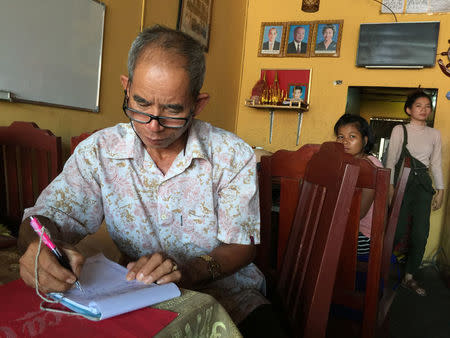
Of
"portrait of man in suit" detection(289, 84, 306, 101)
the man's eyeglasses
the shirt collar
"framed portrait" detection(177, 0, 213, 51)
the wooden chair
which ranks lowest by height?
the wooden chair

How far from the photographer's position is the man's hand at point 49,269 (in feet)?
1.97

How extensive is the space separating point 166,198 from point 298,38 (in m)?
4.28

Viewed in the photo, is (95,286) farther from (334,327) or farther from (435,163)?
(435,163)

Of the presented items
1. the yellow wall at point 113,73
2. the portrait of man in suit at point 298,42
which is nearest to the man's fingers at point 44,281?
the yellow wall at point 113,73

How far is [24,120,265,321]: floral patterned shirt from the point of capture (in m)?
1.02

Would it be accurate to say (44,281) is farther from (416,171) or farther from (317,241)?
(416,171)

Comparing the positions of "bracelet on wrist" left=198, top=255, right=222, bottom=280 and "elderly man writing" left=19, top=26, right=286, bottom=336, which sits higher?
"elderly man writing" left=19, top=26, right=286, bottom=336

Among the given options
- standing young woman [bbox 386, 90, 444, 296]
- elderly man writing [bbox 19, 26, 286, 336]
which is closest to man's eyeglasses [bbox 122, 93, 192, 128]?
elderly man writing [bbox 19, 26, 286, 336]

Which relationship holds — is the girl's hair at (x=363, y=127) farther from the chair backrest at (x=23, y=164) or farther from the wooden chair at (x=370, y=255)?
the chair backrest at (x=23, y=164)

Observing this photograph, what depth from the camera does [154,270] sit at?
0.69 metres

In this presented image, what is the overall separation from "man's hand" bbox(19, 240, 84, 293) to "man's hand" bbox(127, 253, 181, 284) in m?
0.10

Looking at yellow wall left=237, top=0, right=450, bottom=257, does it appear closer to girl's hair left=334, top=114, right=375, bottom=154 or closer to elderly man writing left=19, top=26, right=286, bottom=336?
girl's hair left=334, top=114, right=375, bottom=154

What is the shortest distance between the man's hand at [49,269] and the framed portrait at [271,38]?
4.61 metres

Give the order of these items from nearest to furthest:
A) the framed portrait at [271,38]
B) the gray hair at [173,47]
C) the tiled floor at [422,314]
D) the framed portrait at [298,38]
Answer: the gray hair at [173,47], the tiled floor at [422,314], the framed portrait at [298,38], the framed portrait at [271,38]
